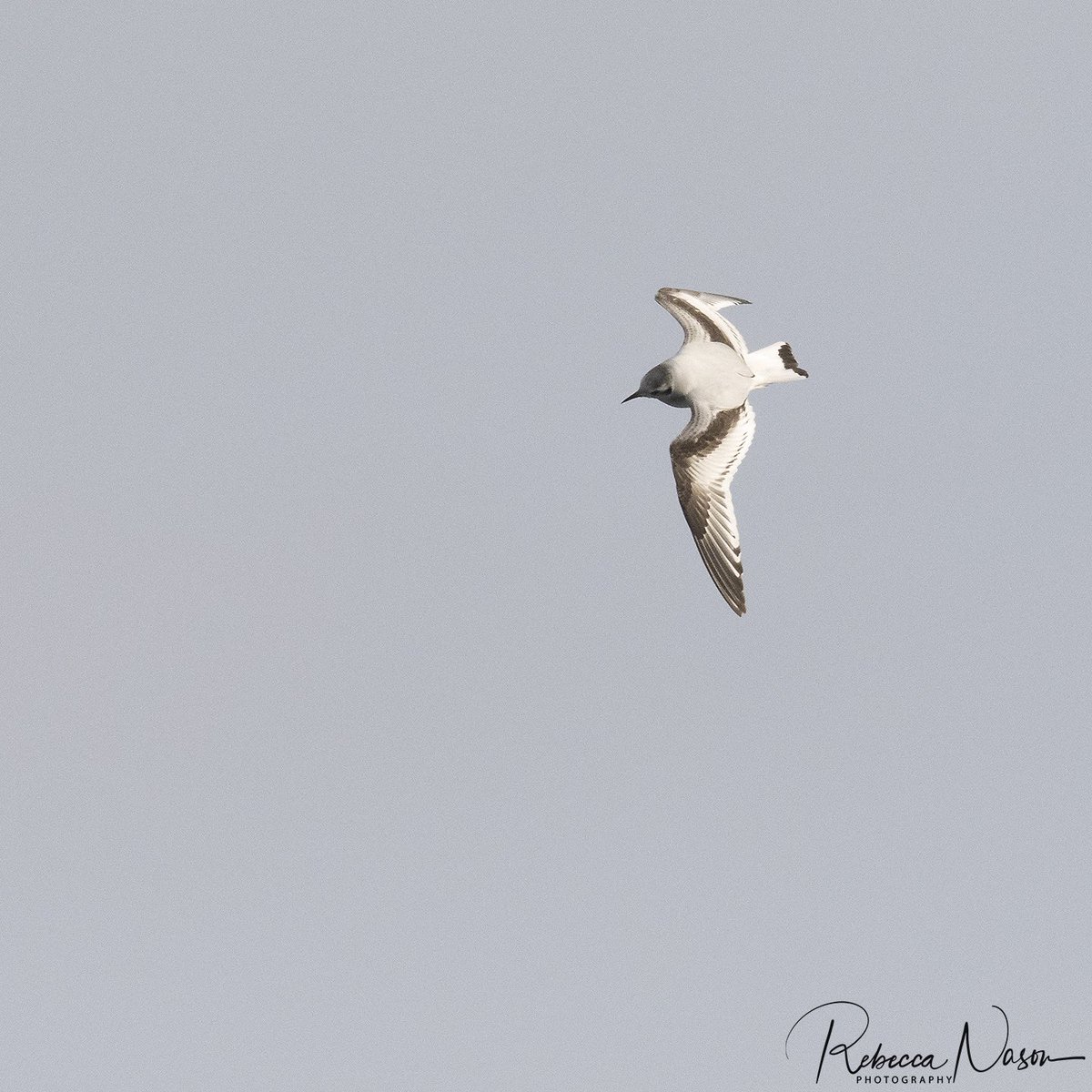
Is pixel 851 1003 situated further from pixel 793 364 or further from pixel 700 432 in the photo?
pixel 793 364

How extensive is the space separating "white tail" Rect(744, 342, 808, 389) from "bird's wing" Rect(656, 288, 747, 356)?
1.70ft

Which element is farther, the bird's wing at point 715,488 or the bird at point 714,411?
the bird at point 714,411

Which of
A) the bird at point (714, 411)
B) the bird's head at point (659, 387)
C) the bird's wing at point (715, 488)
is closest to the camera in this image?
the bird's wing at point (715, 488)

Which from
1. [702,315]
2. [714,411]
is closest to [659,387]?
[714,411]

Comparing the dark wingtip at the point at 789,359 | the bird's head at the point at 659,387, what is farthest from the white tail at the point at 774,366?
the bird's head at the point at 659,387

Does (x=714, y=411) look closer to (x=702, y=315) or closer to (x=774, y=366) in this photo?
(x=774, y=366)

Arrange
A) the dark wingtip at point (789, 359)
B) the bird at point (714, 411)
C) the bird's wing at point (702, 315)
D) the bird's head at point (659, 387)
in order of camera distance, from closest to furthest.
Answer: the bird at point (714, 411) → the bird's head at point (659, 387) → the dark wingtip at point (789, 359) → the bird's wing at point (702, 315)

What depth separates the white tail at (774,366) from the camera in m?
26.8

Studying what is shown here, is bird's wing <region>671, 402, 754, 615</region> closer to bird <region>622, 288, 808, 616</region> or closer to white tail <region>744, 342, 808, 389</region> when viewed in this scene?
bird <region>622, 288, 808, 616</region>

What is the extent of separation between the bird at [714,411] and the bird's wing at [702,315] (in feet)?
0.08

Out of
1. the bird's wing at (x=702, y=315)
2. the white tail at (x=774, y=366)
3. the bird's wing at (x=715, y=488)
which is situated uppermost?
the bird's wing at (x=702, y=315)

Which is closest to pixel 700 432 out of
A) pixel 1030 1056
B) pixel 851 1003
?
pixel 851 1003

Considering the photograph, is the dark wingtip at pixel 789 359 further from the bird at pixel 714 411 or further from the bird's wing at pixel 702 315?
the bird's wing at pixel 702 315

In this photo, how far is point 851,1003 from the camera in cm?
2372
